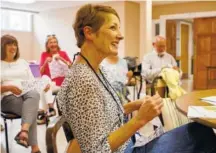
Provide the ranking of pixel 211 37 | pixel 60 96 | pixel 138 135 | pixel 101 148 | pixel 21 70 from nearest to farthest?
pixel 101 148 → pixel 60 96 → pixel 138 135 → pixel 21 70 → pixel 211 37

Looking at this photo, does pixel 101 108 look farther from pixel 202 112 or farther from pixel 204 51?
pixel 204 51

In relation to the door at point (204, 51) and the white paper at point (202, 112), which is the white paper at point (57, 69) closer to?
the white paper at point (202, 112)

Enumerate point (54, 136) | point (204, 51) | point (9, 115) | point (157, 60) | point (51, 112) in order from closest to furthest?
point (54, 136) < point (9, 115) < point (51, 112) < point (157, 60) < point (204, 51)

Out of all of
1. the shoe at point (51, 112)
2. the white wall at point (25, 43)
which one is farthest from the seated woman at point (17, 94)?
the white wall at point (25, 43)

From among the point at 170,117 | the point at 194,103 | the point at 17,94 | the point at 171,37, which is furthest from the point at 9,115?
the point at 171,37

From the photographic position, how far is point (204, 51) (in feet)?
26.9

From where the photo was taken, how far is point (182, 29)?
39.1 feet

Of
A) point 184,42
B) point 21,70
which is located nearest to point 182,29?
point 184,42

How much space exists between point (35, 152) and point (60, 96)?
193 centimetres

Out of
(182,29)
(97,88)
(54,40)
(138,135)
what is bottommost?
(138,135)

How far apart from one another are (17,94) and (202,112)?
6.56 ft

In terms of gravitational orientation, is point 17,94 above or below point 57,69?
below

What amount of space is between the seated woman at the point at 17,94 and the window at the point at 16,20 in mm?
6650

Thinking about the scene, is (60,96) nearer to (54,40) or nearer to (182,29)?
(54,40)
